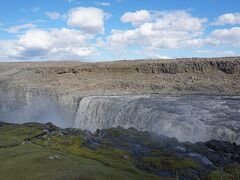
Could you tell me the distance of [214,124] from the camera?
4997cm

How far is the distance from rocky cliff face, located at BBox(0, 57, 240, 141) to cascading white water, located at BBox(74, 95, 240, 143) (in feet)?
0.80

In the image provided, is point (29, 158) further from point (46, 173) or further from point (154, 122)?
point (154, 122)

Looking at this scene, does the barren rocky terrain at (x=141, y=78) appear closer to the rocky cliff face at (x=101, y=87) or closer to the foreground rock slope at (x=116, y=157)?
the rocky cliff face at (x=101, y=87)

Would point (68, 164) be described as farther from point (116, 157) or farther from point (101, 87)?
point (101, 87)

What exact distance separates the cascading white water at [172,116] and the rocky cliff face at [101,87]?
0.24 m

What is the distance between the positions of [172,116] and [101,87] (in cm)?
4755

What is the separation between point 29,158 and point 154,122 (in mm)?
29058

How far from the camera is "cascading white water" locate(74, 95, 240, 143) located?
4916 centimetres

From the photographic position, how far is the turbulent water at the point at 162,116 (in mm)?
49531

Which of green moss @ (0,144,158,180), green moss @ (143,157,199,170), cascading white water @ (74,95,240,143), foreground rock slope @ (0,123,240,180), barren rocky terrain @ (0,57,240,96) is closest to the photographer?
green moss @ (0,144,158,180)

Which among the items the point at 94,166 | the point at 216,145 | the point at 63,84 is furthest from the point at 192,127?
the point at 63,84

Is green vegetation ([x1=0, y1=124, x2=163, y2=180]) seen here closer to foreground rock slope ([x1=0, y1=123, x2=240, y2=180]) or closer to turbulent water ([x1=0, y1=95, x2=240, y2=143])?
foreground rock slope ([x1=0, y1=123, x2=240, y2=180])

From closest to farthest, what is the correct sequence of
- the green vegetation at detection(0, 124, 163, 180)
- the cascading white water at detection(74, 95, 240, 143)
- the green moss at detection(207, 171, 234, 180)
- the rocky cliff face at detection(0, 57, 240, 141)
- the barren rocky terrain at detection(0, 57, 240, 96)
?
the green moss at detection(207, 171, 234, 180) < the green vegetation at detection(0, 124, 163, 180) < the cascading white water at detection(74, 95, 240, 143) < the rocky cliff face at detection(0, 57, 240, 141) < the barren rocky terrain at detection(0, 57, 240, 96)

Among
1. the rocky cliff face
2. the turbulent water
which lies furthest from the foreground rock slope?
the rocky cliff face
